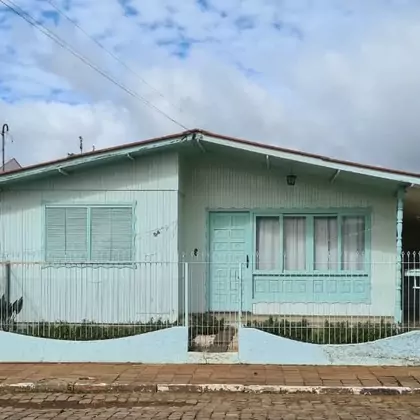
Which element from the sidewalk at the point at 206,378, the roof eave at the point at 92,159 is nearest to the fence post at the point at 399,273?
the sidewalk at the point at 206,378

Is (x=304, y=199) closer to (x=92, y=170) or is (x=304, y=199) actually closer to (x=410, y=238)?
(x=92, y=170)

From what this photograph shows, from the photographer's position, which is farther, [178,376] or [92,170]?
[92,170]

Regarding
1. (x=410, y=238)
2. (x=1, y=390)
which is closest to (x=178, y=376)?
(x=1, y=390)

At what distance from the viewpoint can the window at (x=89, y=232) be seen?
12.9 metres

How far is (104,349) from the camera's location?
34.4 ft

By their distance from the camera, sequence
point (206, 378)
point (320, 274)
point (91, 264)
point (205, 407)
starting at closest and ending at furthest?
point (205, 407)
point (206, 378)
point (91, 264)
point (320, 274)

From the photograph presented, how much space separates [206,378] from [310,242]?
4912mm

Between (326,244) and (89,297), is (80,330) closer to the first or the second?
(89,297)

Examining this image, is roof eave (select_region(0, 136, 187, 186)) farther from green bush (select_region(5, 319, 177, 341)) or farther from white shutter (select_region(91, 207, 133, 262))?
green bush (select_region(5, 319, 177, 341))

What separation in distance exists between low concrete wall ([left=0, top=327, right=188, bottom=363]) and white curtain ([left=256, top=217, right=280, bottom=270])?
144 inches

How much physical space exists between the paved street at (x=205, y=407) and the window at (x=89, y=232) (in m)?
4.25

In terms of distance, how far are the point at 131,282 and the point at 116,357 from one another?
197 centimetres

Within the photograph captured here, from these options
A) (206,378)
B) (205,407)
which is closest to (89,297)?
(206,378)

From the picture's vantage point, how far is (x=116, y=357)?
10445 millimetres
